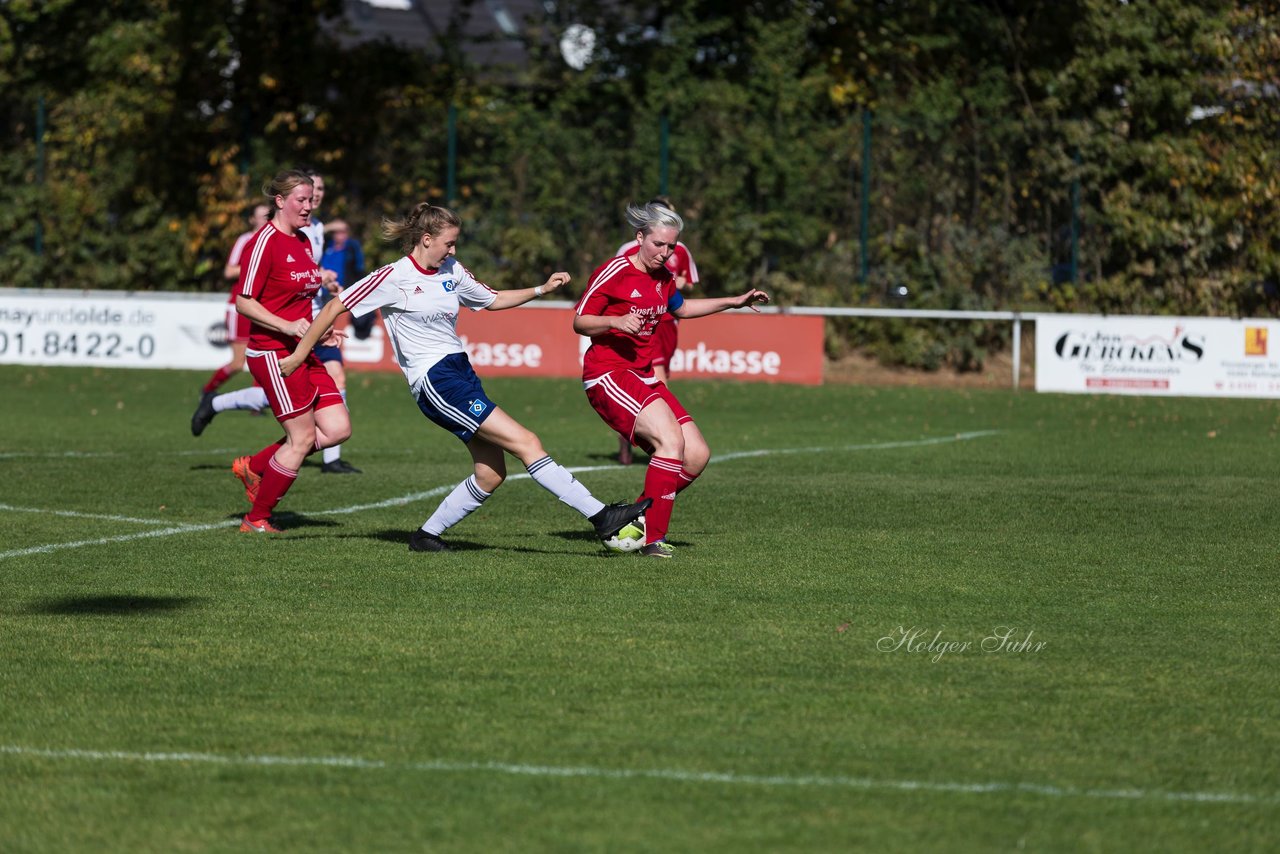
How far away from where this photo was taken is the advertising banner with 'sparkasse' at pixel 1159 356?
21.4 meters

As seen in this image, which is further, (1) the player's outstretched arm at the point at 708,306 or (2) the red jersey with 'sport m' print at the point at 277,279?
(2) the red jersey with 'sport m' print at the point at 277,279

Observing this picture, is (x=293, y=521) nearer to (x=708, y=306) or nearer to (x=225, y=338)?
(x=708, y=306)

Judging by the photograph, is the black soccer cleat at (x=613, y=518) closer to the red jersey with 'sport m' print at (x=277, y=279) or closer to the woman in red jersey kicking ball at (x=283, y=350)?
the woman in red jersey kicking ball at (x=283, y=350)

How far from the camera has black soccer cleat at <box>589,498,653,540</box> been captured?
9.02m

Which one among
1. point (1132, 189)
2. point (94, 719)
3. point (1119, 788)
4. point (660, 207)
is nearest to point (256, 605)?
point (94, 719)

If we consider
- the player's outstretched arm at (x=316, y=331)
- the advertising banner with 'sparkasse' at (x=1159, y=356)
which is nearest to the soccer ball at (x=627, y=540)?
the player's outstretched arm at (x=316, y=331)

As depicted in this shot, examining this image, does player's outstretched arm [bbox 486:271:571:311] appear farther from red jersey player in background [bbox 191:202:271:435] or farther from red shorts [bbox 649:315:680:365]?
red shorts [bbox 649:315:680:365]

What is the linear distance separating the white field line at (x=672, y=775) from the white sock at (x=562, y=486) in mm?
3861

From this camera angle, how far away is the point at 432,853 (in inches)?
177

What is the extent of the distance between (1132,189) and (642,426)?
18.3 meters

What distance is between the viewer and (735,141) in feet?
89.8

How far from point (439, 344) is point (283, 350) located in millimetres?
1687

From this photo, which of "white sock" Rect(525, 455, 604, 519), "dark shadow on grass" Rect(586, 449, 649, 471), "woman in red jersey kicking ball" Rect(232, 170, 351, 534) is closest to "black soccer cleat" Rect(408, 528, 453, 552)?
"white sock" Rect(525, 455, 604, 519)

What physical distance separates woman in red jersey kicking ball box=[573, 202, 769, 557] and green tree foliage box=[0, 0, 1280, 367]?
652 inches
